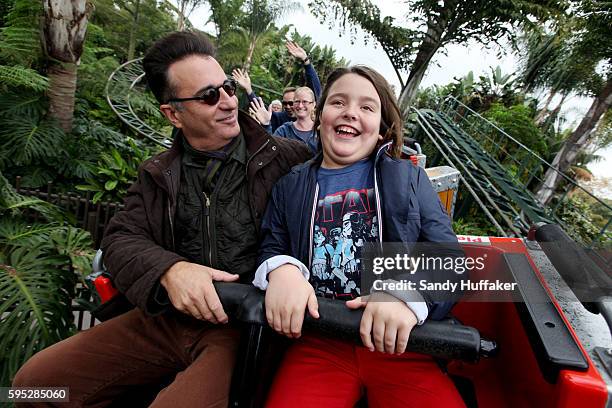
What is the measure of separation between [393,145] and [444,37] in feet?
35.9

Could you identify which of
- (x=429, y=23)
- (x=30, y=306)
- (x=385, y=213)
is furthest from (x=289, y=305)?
(x=429, y=23)

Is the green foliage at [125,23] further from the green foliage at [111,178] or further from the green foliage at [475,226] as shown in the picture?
the green foliage at [475,226]

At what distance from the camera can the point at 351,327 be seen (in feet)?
3.10

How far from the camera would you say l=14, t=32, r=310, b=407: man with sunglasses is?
120cm

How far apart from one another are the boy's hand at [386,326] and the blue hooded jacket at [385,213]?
0.15 metres

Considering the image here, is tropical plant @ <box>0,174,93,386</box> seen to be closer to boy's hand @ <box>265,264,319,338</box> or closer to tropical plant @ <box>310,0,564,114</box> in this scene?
boy's hand @ <box>265,264,319,338</box>

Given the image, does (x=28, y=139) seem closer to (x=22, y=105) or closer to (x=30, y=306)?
(x=22, y=105)

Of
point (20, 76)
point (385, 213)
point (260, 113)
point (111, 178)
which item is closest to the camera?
point (385, 213)

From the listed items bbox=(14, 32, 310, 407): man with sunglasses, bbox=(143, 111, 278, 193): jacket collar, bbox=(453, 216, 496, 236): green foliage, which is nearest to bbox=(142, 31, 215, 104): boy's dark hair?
bbox=(14, 32, 310, 407): man with sunglasses

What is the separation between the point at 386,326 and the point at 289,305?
0.83 ft

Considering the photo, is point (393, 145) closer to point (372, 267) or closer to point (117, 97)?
point (372, 267)

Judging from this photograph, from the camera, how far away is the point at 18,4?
501 cm

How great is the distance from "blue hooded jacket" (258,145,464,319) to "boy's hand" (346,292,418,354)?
15cm

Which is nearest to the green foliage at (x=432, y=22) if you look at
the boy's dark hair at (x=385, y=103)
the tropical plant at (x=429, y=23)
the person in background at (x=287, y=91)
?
the tropical plant at (x=429, y=23)
